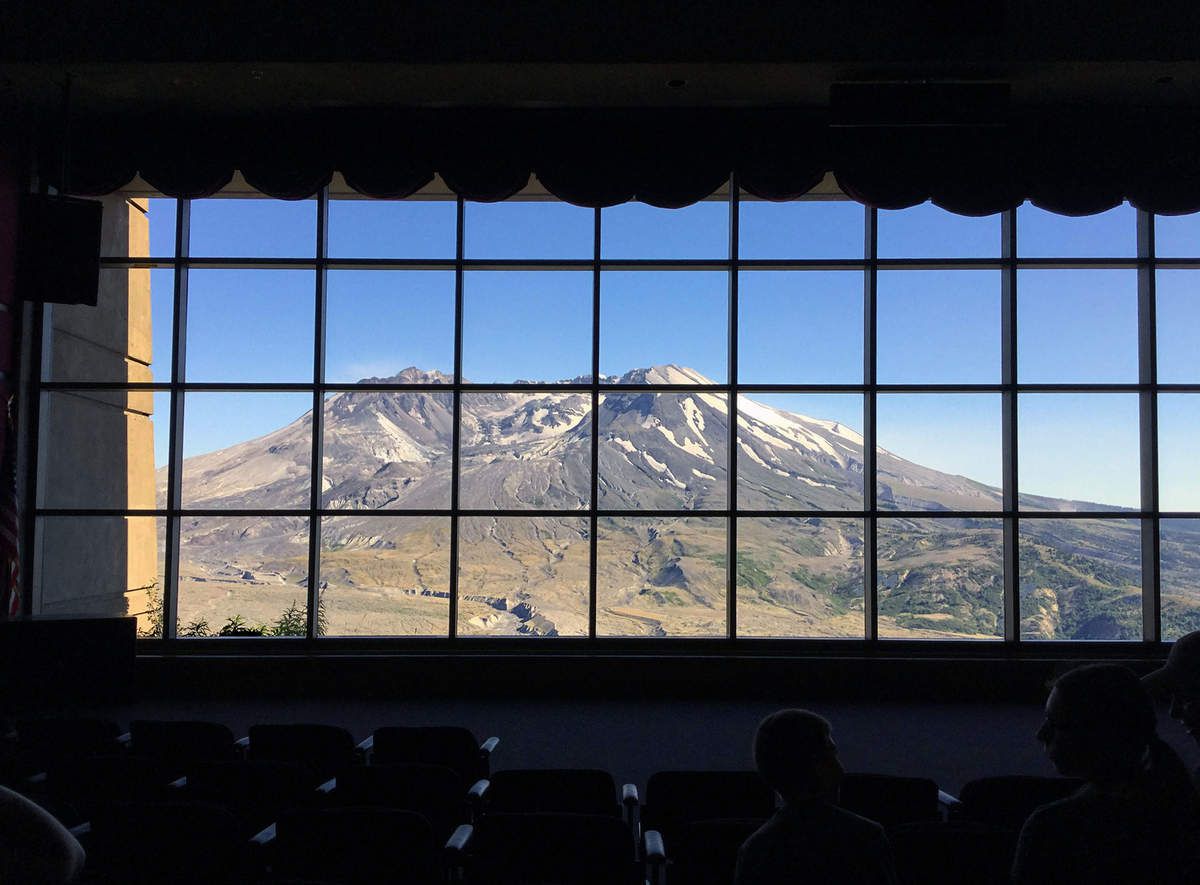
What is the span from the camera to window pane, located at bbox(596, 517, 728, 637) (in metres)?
24.5

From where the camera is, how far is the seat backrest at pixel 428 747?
3.99m

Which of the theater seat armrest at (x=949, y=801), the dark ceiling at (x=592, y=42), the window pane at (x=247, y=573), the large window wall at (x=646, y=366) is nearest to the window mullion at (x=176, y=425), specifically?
the large window wall at (x=646, y=366)

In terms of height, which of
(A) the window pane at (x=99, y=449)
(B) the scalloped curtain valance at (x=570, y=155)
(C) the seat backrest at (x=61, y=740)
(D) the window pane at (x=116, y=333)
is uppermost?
(B) the scalloped curtain valance at (x=570, y=155)

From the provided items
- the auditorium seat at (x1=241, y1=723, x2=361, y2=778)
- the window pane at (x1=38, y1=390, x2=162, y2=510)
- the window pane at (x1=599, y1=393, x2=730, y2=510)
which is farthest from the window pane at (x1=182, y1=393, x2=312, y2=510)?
the window pane at (x1=599, y1=393, x2=730, y2=510)

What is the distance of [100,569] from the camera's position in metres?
7.93

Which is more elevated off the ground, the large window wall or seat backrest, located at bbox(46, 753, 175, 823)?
the large window wall

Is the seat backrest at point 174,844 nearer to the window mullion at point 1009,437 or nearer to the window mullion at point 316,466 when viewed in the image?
the window mullion at point 316,466

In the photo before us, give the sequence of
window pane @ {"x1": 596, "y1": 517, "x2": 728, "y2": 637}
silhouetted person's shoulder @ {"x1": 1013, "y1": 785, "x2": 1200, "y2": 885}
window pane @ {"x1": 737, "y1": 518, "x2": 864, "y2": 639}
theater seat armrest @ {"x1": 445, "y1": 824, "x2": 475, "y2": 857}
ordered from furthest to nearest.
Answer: window pane @ {"x1": 737, "y1": 518, "x2": 864, "y2": 639} → window pane @ {"x1": 596, "y1": 517, "x2": 728, "y2": 637} → theater seat armrest @ {"x1": 445, "y1": 824, "x2": 475, "y2": 857} → silhouetted person's shoulder @ {"x1": 1013, "y1": 785, "x2": 1200, "y2": 885}

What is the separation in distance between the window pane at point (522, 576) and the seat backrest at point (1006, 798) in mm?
22438

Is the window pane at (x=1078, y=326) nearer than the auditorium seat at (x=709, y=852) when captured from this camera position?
No

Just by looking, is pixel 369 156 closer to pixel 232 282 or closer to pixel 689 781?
pixel 689 781

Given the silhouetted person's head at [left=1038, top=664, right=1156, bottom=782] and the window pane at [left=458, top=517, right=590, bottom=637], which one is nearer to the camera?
the silhouetted person's head at [left=1038, top=664, right=1156, bottom=782]

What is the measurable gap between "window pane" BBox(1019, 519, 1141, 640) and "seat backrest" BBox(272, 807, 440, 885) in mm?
16861

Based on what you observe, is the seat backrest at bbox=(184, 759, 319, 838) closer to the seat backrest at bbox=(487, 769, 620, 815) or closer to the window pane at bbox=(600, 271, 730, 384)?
the seat backrest at bbox=(487, 769, 620, 815)
